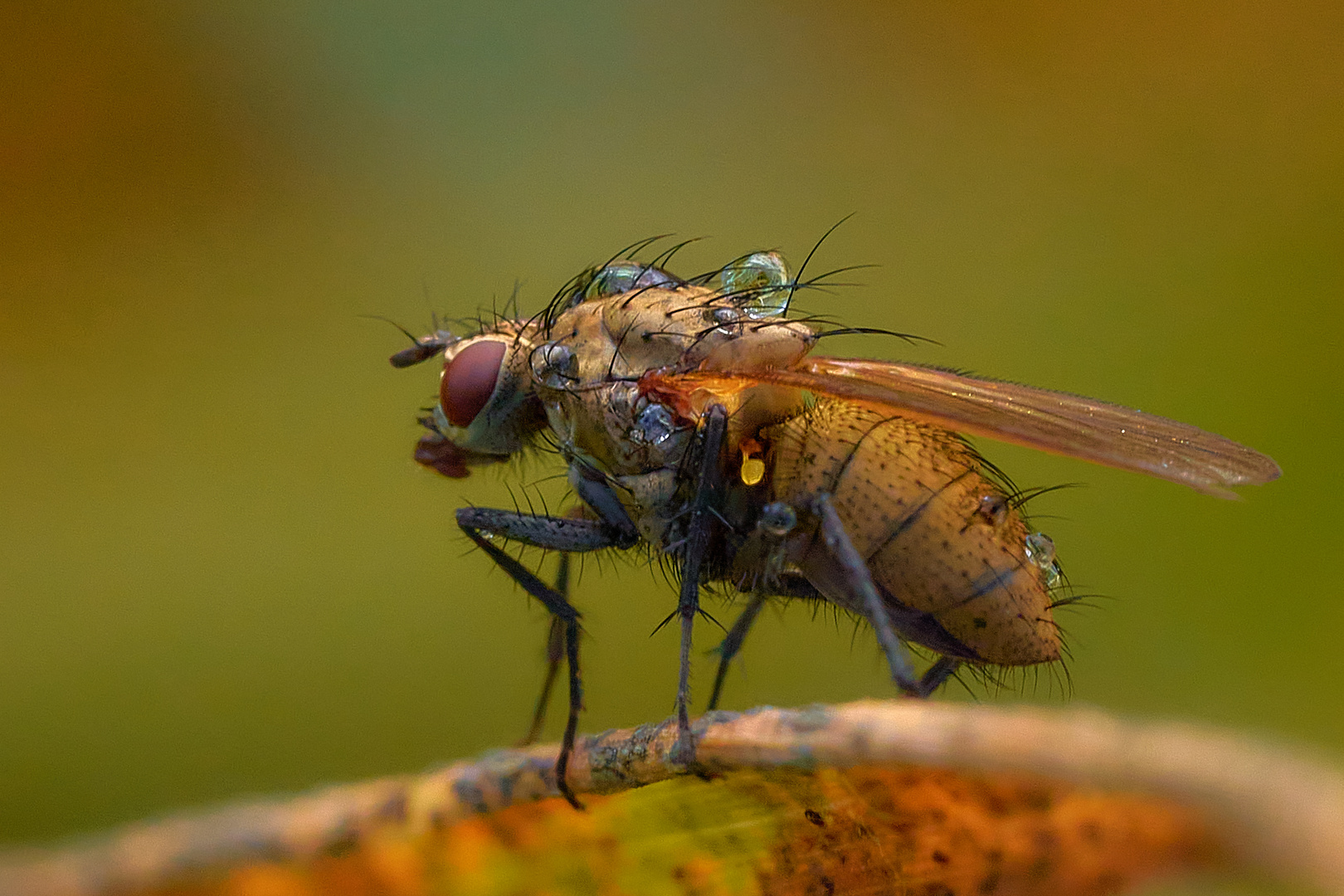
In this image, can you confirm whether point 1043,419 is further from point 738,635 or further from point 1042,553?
point 738,635

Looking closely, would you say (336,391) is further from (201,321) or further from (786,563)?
(786,563)

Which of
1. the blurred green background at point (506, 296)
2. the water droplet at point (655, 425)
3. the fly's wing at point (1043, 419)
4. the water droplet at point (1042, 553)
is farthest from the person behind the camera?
the blurred green background at point (506, 296)

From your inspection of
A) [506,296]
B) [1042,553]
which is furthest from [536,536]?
[506,296]

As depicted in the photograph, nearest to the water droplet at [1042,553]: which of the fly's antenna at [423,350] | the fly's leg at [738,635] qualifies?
the fly's leg at [738,635]

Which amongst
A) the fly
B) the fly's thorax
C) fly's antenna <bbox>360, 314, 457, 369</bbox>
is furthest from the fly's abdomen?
fly's antenna <bbox>360, 314, 457, 369</bbox>

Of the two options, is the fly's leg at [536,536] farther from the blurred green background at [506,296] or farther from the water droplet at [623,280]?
the water droplet at [623,280]

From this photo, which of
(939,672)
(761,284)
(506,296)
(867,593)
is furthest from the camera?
(506,296)
